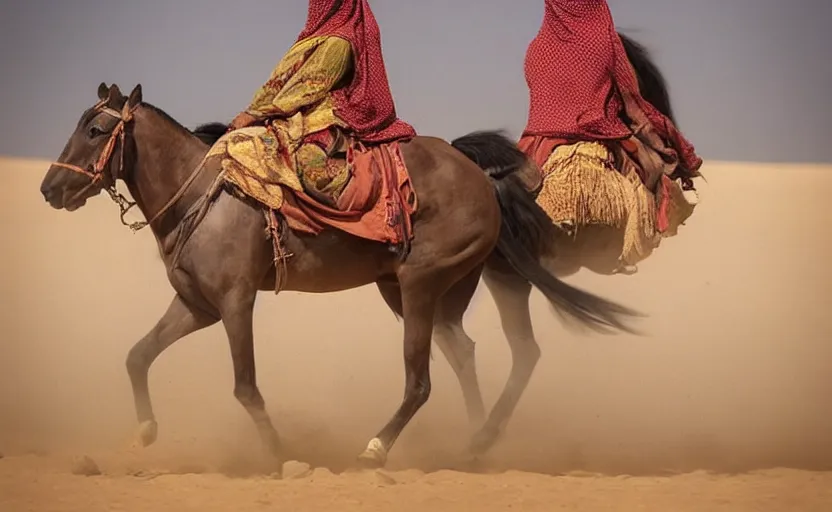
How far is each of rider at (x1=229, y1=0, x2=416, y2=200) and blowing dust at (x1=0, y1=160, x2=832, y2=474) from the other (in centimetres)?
154

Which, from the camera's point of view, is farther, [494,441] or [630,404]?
[630,404]

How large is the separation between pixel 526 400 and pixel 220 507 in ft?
10.3

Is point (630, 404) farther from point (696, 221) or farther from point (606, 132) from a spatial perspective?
point (696, 221)

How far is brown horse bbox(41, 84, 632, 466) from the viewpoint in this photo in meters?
5.73

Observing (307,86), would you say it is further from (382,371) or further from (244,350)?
(382,371)

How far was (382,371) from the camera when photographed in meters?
8.62

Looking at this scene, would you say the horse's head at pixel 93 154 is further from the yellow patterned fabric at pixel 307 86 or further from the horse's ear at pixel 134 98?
the yellow patterned fabric at pixel 307 86

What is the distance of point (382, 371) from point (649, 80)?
268 cm

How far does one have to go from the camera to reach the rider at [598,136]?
650 cm

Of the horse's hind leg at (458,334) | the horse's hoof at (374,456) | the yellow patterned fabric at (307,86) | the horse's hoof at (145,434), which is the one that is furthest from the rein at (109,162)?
the horse's hind leg at (458,334)

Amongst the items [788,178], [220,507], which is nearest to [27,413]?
[220,507]

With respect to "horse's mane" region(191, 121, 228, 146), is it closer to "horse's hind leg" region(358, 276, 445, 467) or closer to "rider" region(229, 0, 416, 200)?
"rider" region(229, 0, 416, 200)

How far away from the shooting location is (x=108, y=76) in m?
7.09

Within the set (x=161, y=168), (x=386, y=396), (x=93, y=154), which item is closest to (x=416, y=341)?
(x=161, y=168)
